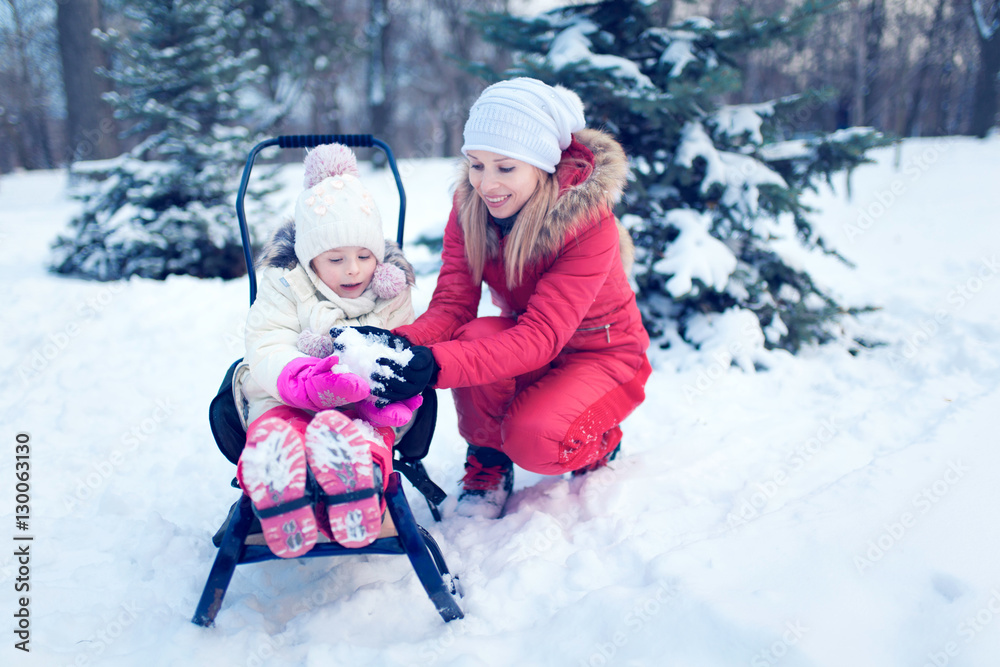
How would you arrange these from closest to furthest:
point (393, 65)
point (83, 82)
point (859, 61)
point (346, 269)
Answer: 1. point (346, 269)
2. point (83, 82)
3. point (859, 61)
4. point (393, 65)

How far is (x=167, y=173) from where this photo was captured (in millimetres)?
5457

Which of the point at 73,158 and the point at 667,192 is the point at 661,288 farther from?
the point at 73,158

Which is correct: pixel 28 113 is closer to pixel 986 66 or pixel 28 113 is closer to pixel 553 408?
pixel 553 408

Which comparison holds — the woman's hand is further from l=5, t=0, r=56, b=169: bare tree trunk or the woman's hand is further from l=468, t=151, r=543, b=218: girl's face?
l=5, t=0, r=56, b=169: bare tree trunk

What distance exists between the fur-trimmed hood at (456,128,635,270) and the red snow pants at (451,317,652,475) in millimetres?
422

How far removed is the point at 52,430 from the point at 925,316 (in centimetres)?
562

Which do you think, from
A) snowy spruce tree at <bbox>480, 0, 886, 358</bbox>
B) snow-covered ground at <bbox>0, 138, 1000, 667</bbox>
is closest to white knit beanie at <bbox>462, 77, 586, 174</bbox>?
snow-covered ground at <bbox>0, 138, 1000, 667</bbox>

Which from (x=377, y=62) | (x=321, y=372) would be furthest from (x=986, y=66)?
(x=321, y=372)

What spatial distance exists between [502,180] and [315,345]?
→ 860mm

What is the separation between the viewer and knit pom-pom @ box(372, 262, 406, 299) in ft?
6.79

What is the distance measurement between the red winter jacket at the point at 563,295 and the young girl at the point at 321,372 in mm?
204

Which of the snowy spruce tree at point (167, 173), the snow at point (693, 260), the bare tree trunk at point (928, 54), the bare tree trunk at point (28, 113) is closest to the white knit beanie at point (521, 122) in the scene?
the snow at point (693, 260)

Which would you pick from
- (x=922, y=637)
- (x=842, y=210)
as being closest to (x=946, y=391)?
(x=922, y=637)

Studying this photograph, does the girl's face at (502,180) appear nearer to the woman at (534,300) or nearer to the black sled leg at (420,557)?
the woman at (534,300)
